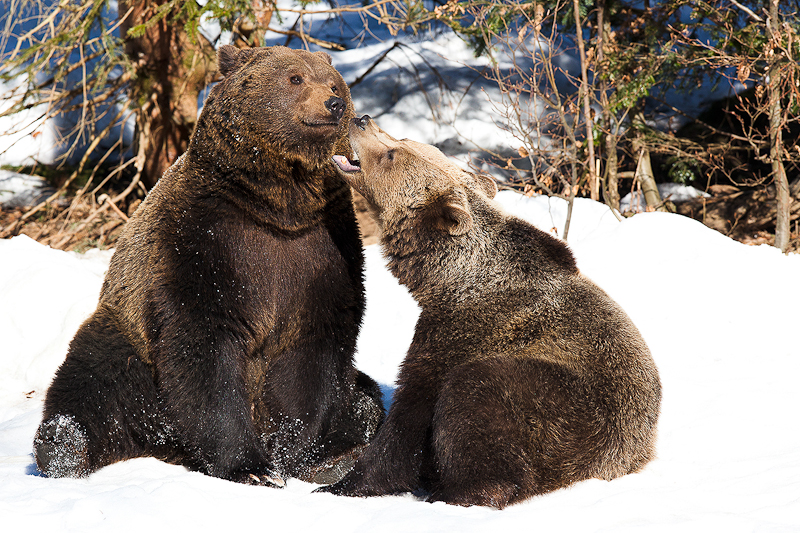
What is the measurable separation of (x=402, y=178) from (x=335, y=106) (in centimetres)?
59

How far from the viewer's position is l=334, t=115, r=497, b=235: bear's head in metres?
4.05

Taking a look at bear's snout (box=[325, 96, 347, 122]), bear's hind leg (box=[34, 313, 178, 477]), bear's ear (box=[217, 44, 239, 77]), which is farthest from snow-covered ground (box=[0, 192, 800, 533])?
bear's ear (box=[217, 44, 239, 77])

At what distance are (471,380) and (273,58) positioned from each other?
2.31 m

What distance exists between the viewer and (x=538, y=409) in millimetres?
3295

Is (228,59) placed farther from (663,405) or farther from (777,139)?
(777,139)

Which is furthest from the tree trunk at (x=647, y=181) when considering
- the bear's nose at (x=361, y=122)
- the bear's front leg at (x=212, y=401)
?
the bear's front leg at (x=212, y=401)

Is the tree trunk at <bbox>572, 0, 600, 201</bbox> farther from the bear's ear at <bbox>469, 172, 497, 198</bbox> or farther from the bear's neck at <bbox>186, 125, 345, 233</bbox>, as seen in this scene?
the bear's neck at <bbox>186, 125, 345, 233</bbox>

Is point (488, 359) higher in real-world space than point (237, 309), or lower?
higher

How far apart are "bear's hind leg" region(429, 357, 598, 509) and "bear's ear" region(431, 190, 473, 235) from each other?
2.85ft

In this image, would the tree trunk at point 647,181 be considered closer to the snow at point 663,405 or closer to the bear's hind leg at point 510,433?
the snow at point 663,405

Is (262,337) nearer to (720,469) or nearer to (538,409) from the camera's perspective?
(538,409)

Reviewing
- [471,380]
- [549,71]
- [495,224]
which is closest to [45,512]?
[471,380]

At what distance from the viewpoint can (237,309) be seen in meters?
3.93

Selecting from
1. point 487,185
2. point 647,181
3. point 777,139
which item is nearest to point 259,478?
point 487,185
